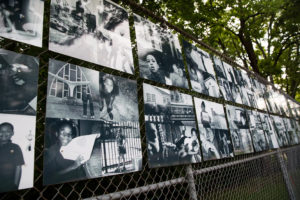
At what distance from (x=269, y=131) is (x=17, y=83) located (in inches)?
156

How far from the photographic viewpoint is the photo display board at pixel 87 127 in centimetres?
104

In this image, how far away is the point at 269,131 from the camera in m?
3.57

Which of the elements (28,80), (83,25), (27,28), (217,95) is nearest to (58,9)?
(83,25)

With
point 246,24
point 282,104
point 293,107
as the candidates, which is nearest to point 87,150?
point 282,104

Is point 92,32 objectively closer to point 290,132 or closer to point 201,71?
point 201,71

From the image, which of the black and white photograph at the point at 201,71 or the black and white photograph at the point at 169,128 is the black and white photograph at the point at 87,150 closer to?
the black and white photograph at the point at 169,128

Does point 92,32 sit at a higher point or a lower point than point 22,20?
higher

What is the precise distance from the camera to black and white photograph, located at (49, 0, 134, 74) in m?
1.29

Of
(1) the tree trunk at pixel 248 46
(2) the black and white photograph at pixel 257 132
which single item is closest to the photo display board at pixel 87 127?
(2) the black and white photograph at pixel 257 132

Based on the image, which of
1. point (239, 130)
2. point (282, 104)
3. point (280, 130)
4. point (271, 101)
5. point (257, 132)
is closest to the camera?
point (239, 130)

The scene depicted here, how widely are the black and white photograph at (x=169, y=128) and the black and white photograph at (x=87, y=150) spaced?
205mm

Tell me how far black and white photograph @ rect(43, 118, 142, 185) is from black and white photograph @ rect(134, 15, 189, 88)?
653 millimetres

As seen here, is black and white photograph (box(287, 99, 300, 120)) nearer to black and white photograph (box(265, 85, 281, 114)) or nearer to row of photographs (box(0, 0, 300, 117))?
black and white photograph (box(265, 85, 281, 114))

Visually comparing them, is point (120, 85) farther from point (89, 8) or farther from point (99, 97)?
point (89, 8)
